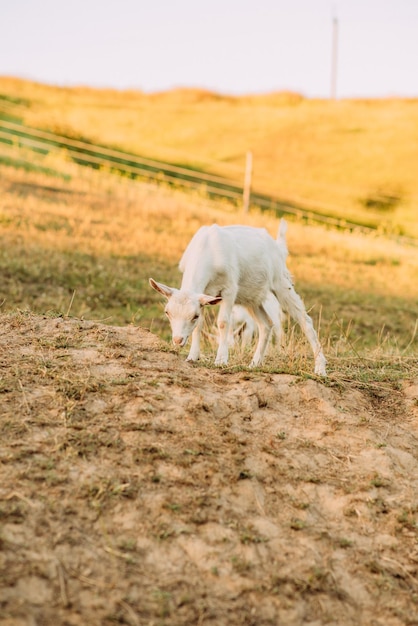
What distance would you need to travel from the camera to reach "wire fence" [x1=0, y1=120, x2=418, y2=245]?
32156 millimetres

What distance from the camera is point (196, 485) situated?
4.96m

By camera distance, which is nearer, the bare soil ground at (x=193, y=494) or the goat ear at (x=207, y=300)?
the bare soil ground at (x=193, y=494)

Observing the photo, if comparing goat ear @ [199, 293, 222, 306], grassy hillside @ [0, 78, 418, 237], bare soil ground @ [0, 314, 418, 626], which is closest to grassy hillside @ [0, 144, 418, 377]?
goat ear @ [199, 293, 222, 306]

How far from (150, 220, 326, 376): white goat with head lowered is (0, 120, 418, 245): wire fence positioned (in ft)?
73.6

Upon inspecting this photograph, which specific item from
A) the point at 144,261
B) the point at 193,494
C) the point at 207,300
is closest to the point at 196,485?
the point at 193,494

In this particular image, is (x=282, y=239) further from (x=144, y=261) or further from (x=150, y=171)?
(x=150, y=171)

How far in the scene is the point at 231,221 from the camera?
82.8ft

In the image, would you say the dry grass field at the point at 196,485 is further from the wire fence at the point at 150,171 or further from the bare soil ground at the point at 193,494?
the wire fence at the point at 150,171

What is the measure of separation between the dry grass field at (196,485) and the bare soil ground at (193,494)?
10 millimetres

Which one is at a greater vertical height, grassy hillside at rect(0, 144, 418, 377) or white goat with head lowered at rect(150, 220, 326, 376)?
white goat with head lowered at rect(150, 220, 326, 376)

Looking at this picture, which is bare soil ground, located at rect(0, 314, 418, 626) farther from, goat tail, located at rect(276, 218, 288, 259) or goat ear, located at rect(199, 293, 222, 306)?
goat tail, located at rect(276, 218, 288, 259)

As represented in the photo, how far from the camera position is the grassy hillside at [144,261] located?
46.8ft

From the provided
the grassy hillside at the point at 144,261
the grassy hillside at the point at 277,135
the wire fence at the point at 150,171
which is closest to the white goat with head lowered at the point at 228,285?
the grassy hillside at the point at 144,261

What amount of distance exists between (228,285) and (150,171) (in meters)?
29.4
